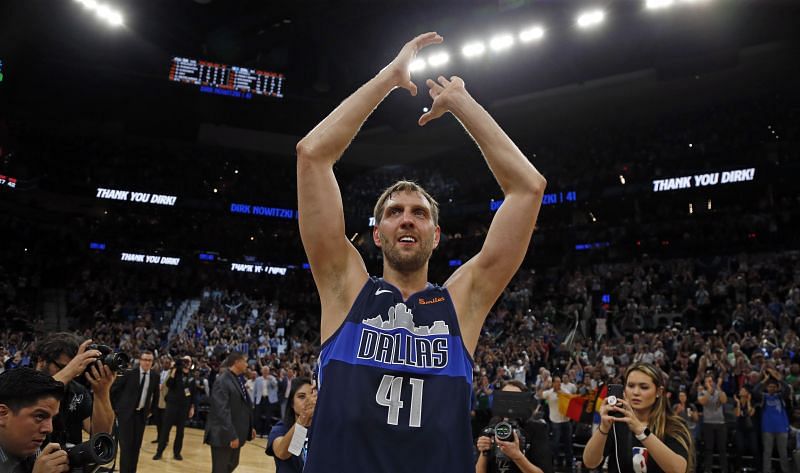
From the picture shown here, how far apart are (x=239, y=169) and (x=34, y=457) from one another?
3032cm

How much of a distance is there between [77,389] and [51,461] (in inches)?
48.5

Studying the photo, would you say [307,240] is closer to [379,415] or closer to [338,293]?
[338,293]

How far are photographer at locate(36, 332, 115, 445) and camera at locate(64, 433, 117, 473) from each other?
0.51 metres

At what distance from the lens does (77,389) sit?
13.0ft

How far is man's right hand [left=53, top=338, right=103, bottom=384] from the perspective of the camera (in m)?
3.38

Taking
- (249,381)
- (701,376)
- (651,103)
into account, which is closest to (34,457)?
(701,376)

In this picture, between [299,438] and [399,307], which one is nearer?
[399,307]

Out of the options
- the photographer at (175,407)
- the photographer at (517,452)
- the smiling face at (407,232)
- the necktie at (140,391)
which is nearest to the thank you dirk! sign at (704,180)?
the photographer at (175,407)

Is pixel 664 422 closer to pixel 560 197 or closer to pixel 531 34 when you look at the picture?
pixel 531 34

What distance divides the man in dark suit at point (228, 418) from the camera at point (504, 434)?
4007mm

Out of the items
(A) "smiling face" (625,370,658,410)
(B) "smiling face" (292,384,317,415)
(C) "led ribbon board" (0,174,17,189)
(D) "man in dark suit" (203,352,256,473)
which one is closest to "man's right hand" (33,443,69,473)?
(B) "smiling face" (292,384,317,415)

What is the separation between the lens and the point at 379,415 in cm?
194

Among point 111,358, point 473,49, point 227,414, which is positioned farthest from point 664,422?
point 473,49

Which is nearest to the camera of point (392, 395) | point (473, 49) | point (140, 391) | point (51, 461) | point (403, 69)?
point (392, 395)
